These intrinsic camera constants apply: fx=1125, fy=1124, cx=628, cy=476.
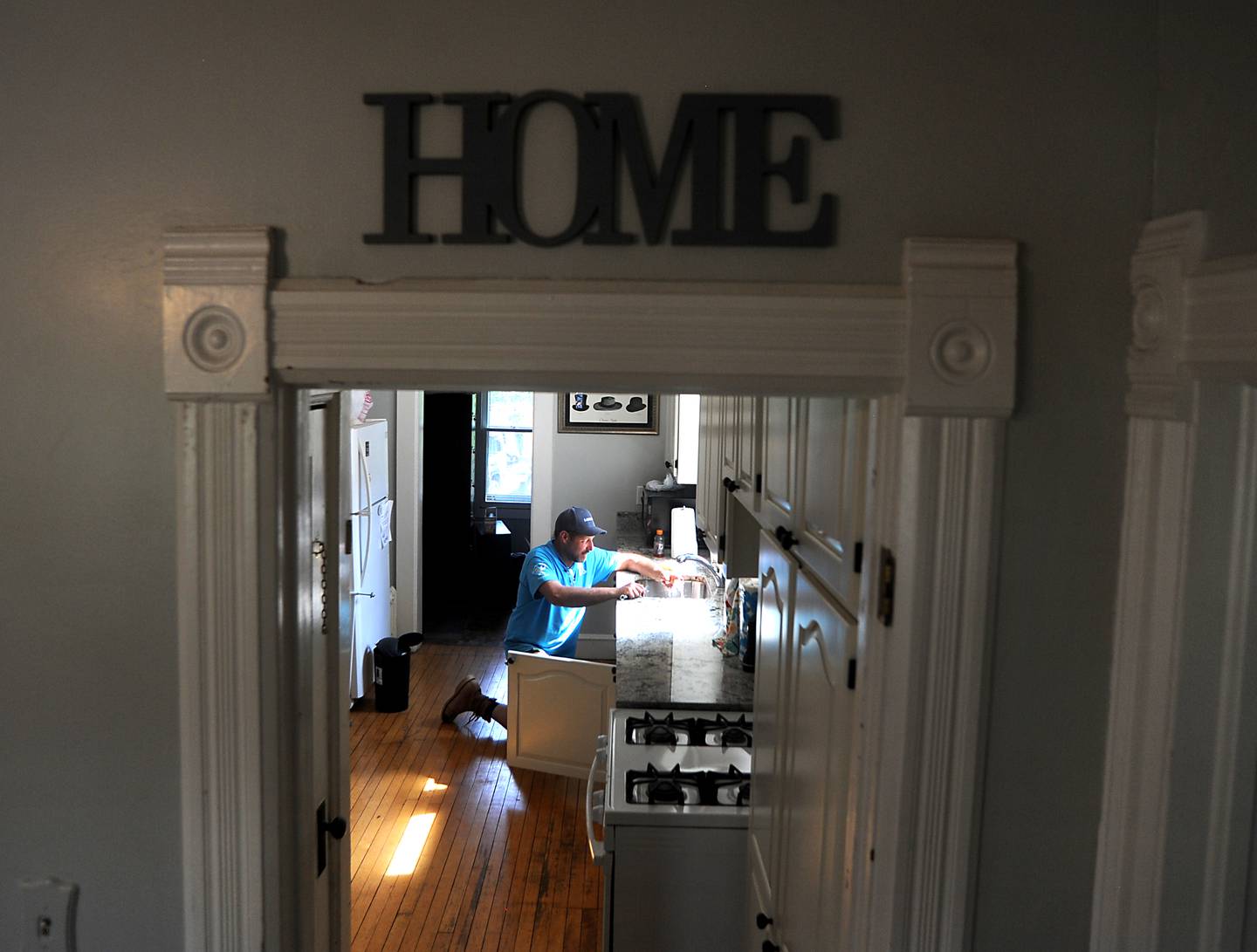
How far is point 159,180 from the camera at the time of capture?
5.09 feet

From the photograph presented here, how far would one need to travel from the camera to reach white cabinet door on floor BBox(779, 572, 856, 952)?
6.06 ft

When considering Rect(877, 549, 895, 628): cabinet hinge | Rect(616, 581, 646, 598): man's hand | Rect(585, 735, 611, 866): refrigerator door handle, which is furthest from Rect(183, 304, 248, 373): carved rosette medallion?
Rect(616, 581, 646, 598): man's hand

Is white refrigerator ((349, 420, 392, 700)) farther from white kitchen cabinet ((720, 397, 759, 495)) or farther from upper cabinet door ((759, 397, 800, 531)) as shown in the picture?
upper cabinet door ((759, 397, 800, 531))

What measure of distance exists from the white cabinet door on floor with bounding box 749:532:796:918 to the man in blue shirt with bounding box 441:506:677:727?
2582mm

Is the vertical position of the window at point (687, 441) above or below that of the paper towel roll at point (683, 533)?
above

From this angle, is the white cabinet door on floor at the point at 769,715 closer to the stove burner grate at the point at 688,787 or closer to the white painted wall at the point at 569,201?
the stove burner grate at the point at 688,787

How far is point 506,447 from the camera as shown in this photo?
34.8ft

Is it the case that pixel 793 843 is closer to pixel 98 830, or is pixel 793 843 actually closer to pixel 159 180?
pixel 98 830

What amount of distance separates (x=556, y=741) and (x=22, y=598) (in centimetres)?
449

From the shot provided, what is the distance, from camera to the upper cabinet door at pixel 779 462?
7.94 feet

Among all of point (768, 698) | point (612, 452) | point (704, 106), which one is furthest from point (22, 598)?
point (612, 452)

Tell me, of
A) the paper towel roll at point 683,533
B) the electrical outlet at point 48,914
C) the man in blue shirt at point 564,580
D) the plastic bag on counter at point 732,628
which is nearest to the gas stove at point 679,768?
the plastic bag on counter at point 732,628

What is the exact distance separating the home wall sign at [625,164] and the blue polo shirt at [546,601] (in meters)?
4.45

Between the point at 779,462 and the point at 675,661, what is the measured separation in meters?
2.12
